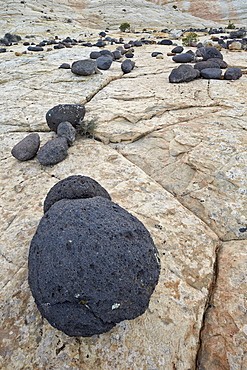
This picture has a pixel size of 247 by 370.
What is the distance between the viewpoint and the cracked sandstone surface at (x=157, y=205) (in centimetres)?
135

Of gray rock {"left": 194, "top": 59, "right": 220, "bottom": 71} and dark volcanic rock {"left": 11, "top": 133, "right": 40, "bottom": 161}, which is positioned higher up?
gray rock {"left": 194, "top": 59, "right": 220, "bottom": 71}

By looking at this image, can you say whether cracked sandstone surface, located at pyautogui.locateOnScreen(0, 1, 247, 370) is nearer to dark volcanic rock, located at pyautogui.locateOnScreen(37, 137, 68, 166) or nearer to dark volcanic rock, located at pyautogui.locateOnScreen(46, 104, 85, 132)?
dark volcanic rock, located at pyautogui.locateOnScreen(37, 137, 68, 166)

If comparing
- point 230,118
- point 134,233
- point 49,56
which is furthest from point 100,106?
point 49,56

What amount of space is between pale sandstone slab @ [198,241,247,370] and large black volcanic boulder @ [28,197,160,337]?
0.44 meters

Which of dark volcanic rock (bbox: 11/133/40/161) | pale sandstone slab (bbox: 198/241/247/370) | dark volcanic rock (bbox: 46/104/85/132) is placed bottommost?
pale sandstone slab (bbox: 198/241/247/370)

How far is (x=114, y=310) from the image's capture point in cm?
126

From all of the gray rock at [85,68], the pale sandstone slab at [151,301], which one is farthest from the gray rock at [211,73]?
the pale sandstone slab at [151,301]

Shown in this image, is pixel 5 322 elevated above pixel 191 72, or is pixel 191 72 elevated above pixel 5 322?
pixel 191 72

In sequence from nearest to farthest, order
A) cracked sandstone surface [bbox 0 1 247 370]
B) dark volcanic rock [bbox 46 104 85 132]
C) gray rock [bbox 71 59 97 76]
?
cracked sandstone surface [bbox 0 1 247 370], dark volcanic rock [bbox 46 104 85 132], gray rock [bbox 71 59 97 76]

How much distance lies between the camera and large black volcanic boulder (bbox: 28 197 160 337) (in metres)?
1.24

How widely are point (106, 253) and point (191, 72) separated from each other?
5080 mm

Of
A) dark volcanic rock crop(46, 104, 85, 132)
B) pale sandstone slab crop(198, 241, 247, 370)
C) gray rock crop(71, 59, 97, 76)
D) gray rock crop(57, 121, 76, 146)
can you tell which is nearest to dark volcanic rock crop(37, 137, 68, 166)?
gray rock crop(57, 121, 76, 146)

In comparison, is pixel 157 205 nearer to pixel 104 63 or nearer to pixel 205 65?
pixel 205 65

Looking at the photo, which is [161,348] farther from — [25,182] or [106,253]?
[25,182]
